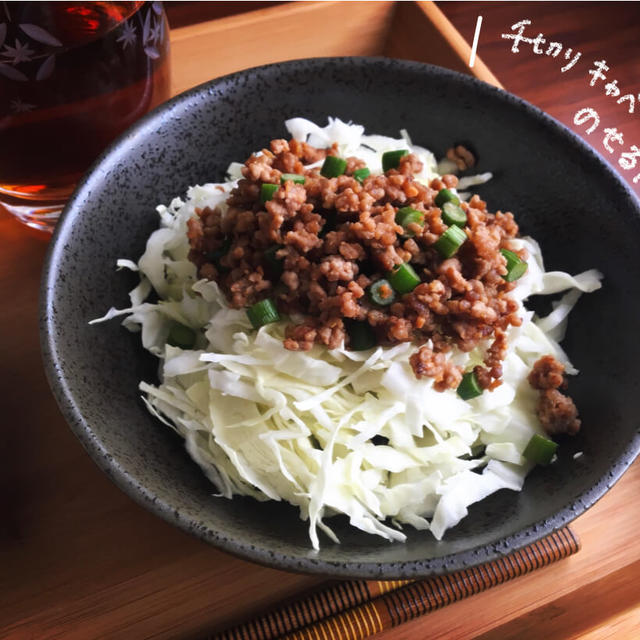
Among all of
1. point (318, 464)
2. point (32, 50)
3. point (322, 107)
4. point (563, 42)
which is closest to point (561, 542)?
point (318, 464)

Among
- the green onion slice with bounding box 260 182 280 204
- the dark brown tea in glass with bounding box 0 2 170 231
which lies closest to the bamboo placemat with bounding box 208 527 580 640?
the green onion slice with bounding box 260 182 280 204

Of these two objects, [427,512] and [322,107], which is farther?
[322,107]

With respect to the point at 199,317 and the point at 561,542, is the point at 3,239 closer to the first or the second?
the point at 199,317

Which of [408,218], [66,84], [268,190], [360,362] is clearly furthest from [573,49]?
[66,84]

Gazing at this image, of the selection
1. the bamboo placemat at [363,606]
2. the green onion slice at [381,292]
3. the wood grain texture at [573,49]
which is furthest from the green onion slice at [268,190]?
the wood grain texture at [573,49]

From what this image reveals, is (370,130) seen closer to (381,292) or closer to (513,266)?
(513,266)
